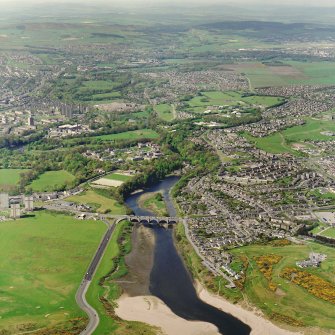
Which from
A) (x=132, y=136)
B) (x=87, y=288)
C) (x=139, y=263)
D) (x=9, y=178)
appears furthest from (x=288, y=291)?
(x=132, y=136)

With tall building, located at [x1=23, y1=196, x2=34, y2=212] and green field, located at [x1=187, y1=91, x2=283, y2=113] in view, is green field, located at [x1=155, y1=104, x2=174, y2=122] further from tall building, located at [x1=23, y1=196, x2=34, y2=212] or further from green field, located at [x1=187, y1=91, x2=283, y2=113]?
tall building, located at [x1=23, y1=196, x2=34, y2=212]

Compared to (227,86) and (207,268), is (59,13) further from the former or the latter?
(207,268)

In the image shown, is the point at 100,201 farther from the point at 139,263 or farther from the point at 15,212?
the point at 139,263

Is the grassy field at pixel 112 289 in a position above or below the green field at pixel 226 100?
below

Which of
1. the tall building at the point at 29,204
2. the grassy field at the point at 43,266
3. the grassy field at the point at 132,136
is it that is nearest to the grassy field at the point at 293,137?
the grassy field at the point at 132,136

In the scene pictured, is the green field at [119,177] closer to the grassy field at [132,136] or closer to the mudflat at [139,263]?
the mudflat at [139,263]

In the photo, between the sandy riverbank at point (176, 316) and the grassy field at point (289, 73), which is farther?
the grassy field at point (289, 73)
